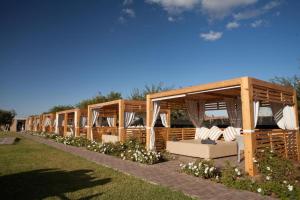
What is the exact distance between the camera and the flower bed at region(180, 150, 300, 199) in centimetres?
534

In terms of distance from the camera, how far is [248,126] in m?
7.28

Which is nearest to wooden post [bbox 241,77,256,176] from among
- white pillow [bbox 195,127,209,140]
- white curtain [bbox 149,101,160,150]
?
white curtain [bbox 149,101,160,150]

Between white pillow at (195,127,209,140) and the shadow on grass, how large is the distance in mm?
7643

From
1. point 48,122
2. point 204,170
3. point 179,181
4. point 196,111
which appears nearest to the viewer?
point 179,181

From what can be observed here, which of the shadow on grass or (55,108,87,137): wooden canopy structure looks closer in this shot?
the shadow on grass

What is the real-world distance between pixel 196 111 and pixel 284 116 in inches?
235

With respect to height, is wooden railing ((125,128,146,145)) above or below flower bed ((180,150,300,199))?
above

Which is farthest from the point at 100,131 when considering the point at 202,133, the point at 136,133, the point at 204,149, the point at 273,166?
the point at 273,166

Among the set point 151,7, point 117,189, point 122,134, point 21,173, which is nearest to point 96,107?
point 122,134

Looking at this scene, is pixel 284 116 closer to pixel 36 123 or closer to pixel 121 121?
pixel 121 121

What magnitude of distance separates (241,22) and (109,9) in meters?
6.73

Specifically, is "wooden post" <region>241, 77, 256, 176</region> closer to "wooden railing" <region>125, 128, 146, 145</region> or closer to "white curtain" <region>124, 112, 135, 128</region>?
"wooden railing" <region>125, 128, 146, 145</region>

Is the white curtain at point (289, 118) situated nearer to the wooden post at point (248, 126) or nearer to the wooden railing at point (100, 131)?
the wooden post at point (248, 126)

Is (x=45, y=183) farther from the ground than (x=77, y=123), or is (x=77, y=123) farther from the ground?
(x=77, y=123)
